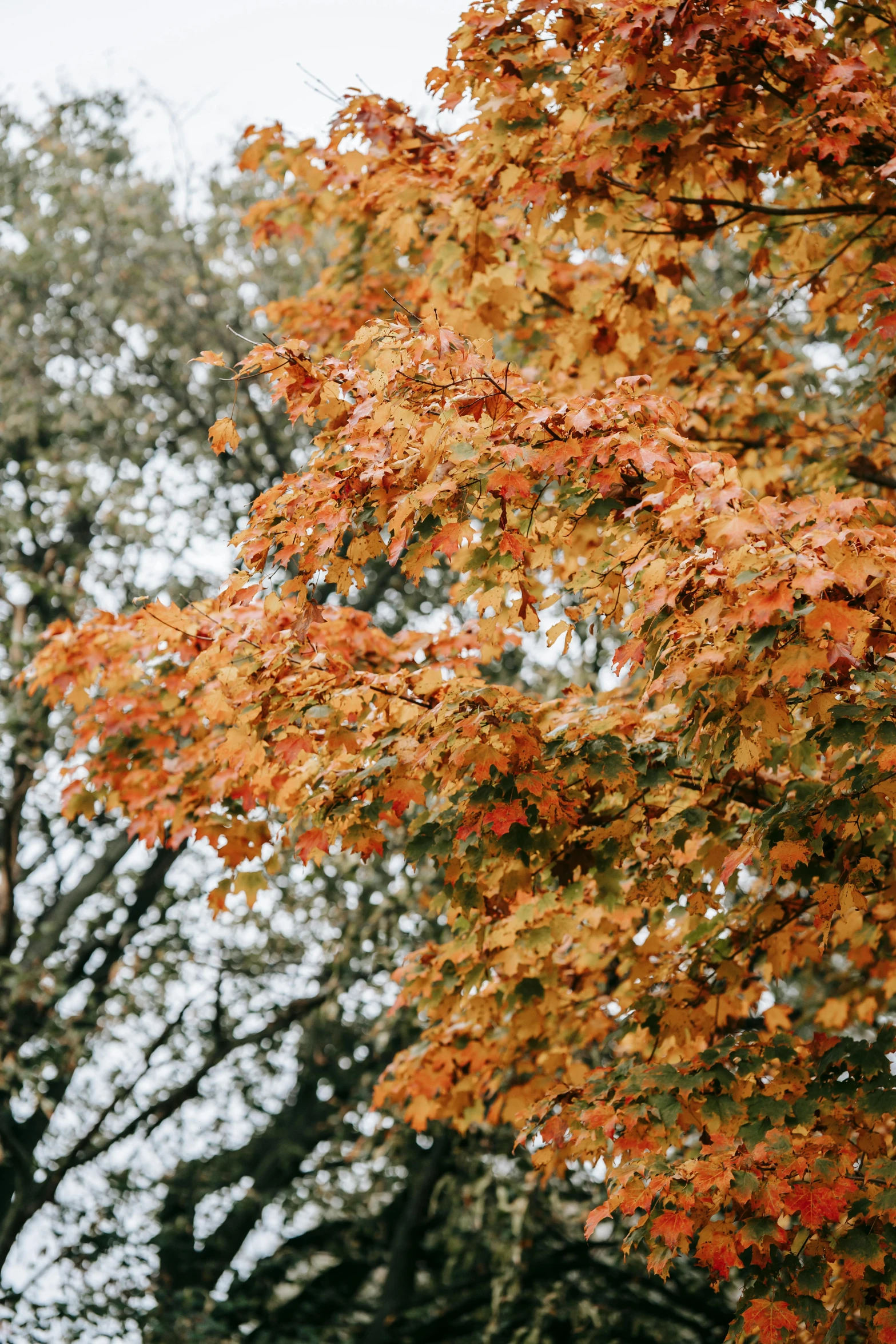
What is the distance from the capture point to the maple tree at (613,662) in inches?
123

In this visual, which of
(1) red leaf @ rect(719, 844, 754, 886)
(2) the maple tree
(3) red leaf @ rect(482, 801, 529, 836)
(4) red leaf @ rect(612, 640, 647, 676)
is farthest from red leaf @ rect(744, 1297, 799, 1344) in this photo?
(4) red leaf @ rect(612, 640, 647, 676)

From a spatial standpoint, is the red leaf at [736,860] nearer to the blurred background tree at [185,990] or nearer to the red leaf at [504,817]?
the red leaf at [504,817]

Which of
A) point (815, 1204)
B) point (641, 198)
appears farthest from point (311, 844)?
point (641, 198)

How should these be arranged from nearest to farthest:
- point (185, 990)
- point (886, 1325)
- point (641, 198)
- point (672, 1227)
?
point (886, 1325)
point (672, 1227)
point (641, 198)
point (185, 990)

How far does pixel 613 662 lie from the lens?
3312 mm

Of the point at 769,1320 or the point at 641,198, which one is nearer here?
the point at 769,1320

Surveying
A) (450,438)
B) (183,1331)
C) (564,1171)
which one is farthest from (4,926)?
(450,438)

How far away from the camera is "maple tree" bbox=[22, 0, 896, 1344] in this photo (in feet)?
10.3

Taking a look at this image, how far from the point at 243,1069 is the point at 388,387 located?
9.49 meters

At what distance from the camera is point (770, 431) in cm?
646

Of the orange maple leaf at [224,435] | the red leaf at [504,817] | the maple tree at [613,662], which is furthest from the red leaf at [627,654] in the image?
the orange maple leaf at [224,435]

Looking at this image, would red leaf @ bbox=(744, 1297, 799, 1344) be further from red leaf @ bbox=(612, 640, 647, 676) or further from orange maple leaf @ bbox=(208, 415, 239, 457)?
orange maple leaf @ bbox=(208, 415, 239, 457)

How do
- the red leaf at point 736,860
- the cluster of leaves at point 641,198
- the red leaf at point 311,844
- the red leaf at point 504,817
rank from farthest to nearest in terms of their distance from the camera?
the cluster of leaves at point 641,198 → the red leaf at point 311,844 → the red leaf at point 736,860 → the red leaf at point 504,817

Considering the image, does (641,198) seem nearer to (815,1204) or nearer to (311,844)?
(311,844)
